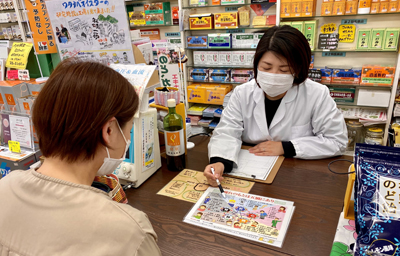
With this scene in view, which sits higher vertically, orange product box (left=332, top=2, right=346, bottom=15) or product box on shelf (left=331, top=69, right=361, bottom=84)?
orange product box (left=332, top=2, right=346, bottom=15)

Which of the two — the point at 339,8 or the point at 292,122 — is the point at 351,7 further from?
the point at 292,122

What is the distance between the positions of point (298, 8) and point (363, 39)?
30.5 inches

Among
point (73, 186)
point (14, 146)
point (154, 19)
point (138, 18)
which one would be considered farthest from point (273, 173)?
point (138, 18)

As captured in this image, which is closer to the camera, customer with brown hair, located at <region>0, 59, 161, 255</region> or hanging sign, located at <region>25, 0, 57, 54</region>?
customer with brown hair, located at <region>0, 59, 161, 255</region>

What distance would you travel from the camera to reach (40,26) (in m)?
2.02

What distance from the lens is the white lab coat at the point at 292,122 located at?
1.52m

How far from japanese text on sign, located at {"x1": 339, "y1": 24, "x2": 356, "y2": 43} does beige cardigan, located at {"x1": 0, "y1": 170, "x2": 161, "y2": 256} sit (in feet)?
10.5

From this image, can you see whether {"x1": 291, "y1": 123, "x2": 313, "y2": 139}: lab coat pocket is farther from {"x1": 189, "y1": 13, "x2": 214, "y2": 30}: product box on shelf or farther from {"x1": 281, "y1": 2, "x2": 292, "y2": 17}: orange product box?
{"x1": 189, "y1": 13, "x2": 214, "y2": 30}: product box on shelf

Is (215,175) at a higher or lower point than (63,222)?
lower

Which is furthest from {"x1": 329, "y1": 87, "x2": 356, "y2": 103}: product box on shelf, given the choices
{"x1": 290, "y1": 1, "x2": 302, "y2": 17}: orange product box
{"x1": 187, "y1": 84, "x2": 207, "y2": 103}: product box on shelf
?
{"x1": 187, "y1": 84, "x2": 207, "y2": 103}: product box on shelf

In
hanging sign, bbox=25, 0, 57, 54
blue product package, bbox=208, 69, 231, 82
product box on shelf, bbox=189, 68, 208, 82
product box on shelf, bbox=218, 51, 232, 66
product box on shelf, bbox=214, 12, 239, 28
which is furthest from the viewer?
product box on shelf, bbox=189, 68, 208, 82

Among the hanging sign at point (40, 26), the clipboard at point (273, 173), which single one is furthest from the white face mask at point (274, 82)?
the hanging sign at point (40, 26)

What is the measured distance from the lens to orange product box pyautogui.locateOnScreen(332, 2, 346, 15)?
9.37 ft

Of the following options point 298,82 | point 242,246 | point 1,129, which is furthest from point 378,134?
point 1,129
